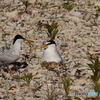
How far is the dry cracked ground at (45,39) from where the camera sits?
7.41 metres

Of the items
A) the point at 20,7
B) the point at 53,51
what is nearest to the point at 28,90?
the point at 53,51

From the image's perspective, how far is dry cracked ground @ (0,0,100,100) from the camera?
7.41 meters

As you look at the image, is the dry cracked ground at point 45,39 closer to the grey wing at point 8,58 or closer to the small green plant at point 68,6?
the small green plant at point 68,6

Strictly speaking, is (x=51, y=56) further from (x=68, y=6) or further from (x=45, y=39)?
(x=68, y=6)

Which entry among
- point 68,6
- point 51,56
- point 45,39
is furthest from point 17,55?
point 68,6

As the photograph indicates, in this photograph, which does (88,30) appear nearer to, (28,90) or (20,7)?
(20,7)

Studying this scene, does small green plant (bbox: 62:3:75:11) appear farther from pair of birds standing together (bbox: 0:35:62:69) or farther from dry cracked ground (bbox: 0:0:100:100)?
pair of birds standing together (bbox: 0:35:62:69)

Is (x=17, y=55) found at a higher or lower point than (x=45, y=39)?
higher

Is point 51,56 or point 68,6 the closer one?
point 51,56

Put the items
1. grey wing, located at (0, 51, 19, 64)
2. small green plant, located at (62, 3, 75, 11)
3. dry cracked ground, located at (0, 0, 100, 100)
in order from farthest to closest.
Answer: small green plant, located at (62, 3, 75, 11) < grey wing, located at (0, 51, 19, 64) < dry cracked ground, located at (0, 0, 100, 100)

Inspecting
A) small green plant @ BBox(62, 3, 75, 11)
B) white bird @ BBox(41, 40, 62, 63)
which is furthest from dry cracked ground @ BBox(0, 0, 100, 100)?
white bird @ BBox(41, 40, 62, 63)

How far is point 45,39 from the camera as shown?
1124 cm

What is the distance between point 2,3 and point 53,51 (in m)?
6.69

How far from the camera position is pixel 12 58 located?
8508 mm
